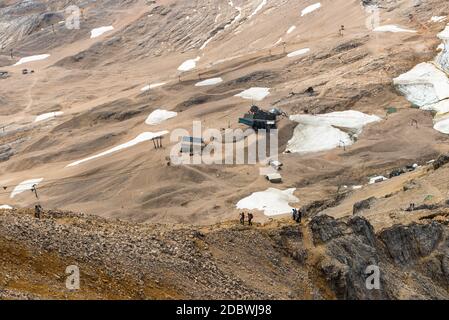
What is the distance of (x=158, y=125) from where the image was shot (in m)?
60.2

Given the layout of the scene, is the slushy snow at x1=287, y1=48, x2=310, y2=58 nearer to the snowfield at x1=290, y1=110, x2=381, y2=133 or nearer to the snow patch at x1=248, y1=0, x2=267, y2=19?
the snowfield at x1=290, y1=110, x2=381, y2=133

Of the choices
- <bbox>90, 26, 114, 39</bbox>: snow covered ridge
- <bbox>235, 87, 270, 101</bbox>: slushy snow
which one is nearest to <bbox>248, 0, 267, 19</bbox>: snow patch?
<bbox>90, 26, 114, 39</bbox>: snow covered ridge

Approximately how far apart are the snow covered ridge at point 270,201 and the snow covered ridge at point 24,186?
64.7 ft

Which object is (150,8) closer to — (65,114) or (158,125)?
(65,114)

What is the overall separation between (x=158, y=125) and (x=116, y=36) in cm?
4487

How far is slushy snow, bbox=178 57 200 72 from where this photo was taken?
8100 cm

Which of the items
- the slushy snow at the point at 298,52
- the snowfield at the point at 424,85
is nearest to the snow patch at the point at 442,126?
the snowfield at the point at 424,85

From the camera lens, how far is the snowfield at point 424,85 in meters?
56.5

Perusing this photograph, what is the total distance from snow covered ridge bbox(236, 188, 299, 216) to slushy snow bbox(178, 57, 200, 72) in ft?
134

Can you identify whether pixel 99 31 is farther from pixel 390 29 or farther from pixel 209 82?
pixel 390 29

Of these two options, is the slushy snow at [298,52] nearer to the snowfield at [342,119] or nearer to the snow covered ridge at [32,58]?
the snowfield at [342,119]

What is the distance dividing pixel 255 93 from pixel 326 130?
39.9 ft

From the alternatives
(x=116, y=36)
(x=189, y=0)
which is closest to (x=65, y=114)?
(x=116, y=36)
